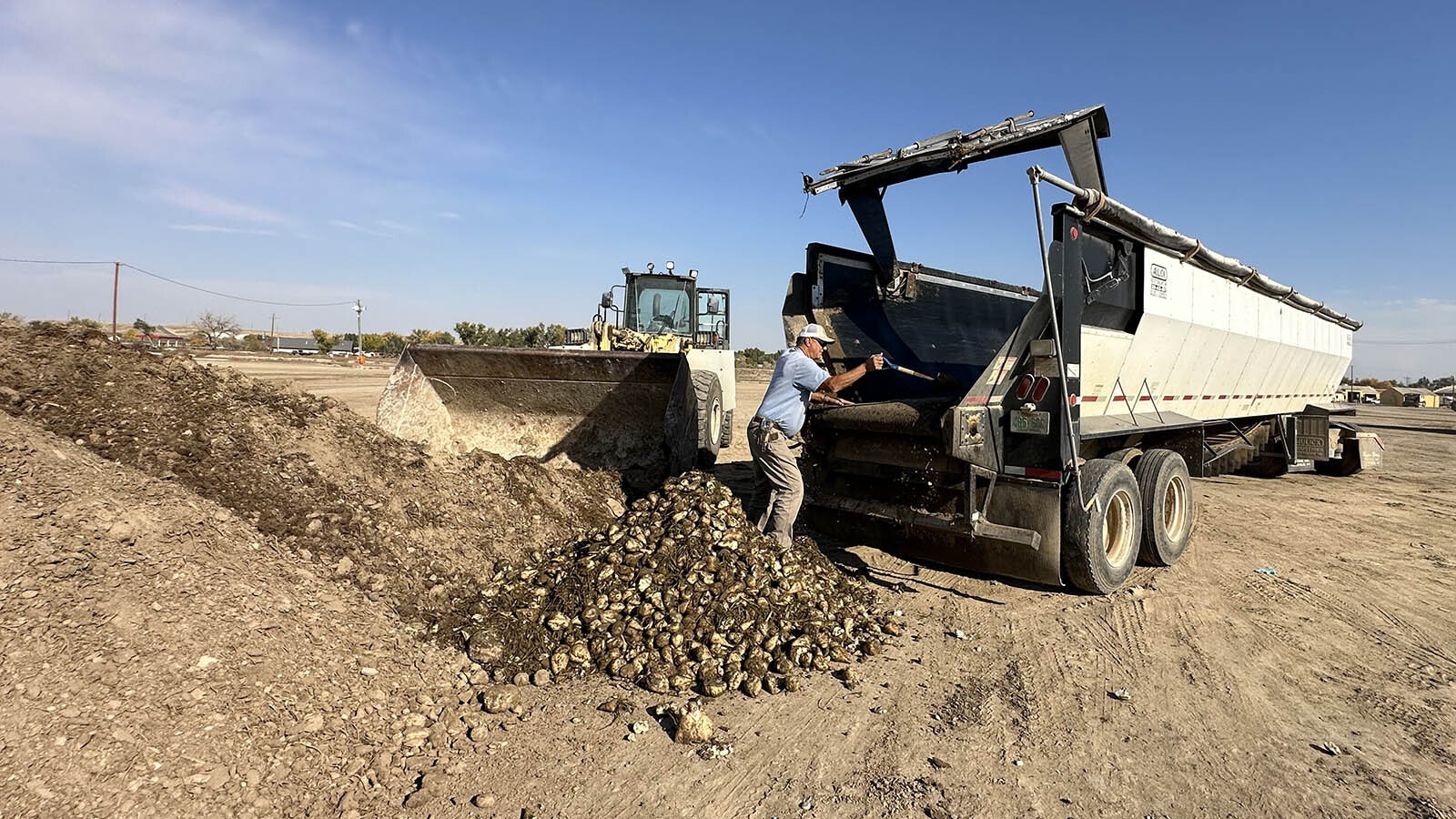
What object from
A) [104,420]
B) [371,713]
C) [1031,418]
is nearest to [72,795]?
[371,713]

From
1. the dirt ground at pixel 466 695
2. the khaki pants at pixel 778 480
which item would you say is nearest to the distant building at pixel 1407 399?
the dirt ground at pixel 466 695

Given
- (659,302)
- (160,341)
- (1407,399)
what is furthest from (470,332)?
(1407,399)

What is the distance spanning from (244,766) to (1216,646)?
15.4 ft

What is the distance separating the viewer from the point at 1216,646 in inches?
162

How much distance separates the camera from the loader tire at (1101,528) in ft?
14.8

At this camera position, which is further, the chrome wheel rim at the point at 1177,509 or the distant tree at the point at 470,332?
the distant tree at the point at 470,332

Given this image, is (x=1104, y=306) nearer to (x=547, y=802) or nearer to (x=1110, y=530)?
(x=1110, y=530)

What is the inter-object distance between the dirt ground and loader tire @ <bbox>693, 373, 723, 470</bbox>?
5.80 feet

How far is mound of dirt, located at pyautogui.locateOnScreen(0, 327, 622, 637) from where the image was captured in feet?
12.1

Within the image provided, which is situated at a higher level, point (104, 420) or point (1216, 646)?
point (104, 420)

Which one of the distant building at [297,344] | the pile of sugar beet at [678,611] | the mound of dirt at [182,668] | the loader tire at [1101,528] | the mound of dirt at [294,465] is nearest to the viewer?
the mound of dirt at [182,668]

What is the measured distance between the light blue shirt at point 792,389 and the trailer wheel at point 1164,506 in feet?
8.58

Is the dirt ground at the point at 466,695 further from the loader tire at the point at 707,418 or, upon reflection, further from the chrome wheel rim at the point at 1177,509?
the loader tire at the point at 707,418

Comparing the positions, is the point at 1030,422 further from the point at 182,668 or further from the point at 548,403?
the point at 182,668
